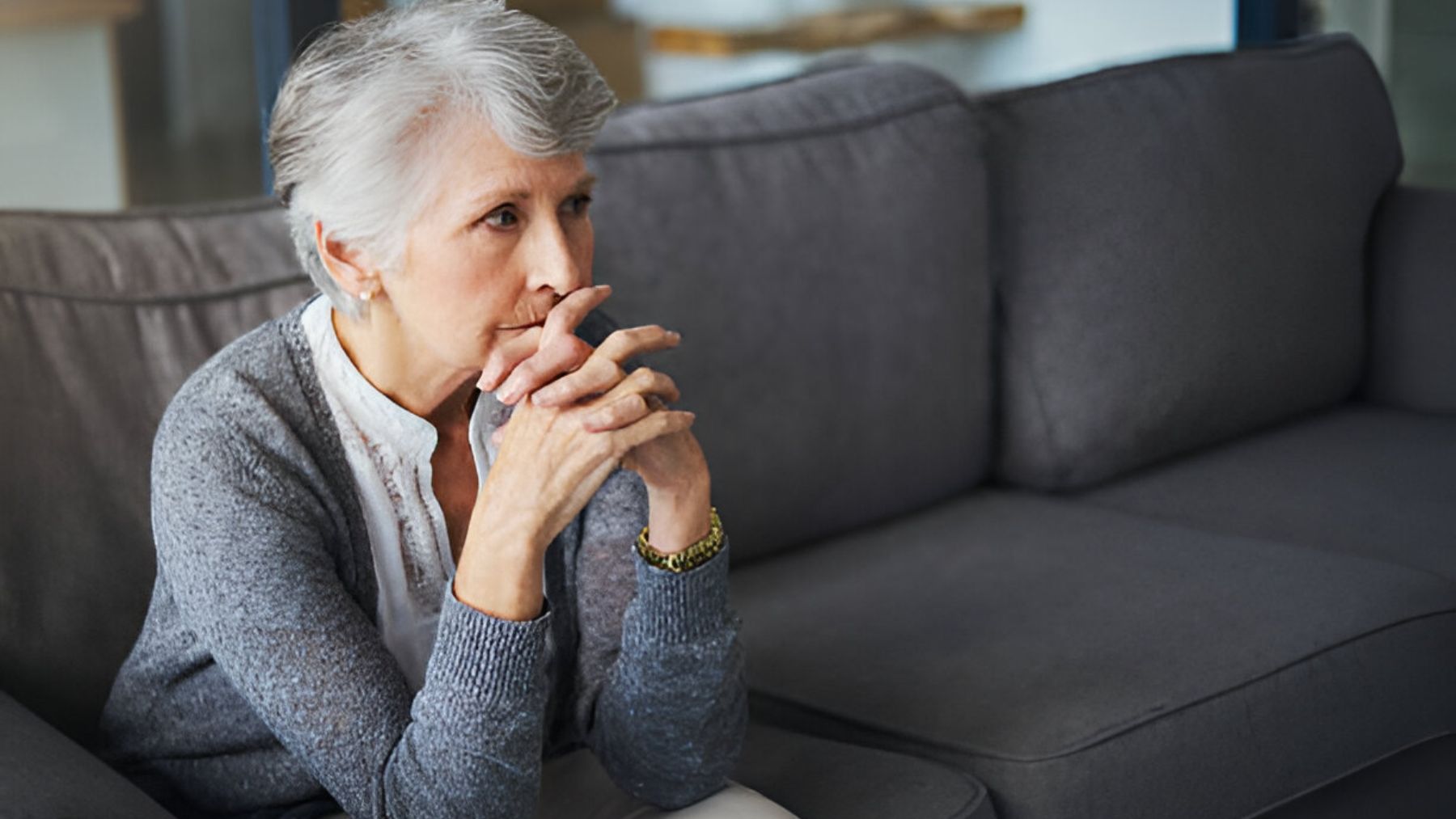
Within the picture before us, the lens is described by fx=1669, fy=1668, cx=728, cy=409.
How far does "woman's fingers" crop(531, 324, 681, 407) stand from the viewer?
47.6 inches

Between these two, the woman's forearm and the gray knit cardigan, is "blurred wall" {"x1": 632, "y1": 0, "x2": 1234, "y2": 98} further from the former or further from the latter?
the woman's forearm

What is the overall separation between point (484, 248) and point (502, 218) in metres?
0.03

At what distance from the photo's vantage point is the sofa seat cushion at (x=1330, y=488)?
206 centimetres

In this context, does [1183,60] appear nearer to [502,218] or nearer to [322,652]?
[502,218]

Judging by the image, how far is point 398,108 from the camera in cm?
123

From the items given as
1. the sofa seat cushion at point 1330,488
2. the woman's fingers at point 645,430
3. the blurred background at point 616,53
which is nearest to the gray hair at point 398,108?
the woman's fingers at point 645,430

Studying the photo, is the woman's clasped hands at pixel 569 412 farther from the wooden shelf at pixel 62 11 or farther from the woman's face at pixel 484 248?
the wooden shelf at pixel 62 11

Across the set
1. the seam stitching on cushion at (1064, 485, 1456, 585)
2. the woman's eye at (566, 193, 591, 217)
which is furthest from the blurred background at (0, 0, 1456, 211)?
the woman's eye at (566, 193, 591, 217)

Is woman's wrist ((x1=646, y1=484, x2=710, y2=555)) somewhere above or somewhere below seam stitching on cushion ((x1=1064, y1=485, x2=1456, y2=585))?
above

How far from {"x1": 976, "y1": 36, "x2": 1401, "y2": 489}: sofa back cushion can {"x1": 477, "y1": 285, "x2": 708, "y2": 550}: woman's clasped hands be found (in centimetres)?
110

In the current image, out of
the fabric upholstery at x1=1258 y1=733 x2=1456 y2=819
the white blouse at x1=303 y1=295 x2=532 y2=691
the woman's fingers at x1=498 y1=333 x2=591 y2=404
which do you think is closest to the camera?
the woman's fingers at x1=498 y1=333 x2=591 y2=404

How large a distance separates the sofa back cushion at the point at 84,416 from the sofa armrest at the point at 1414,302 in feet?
5.77

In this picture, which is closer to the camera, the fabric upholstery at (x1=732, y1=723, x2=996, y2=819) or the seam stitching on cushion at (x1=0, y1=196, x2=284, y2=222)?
the fabric upholstery at (x1=732, y1=723, x2=996, y2=819)

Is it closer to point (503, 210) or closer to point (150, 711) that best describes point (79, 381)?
point (150, 711)
